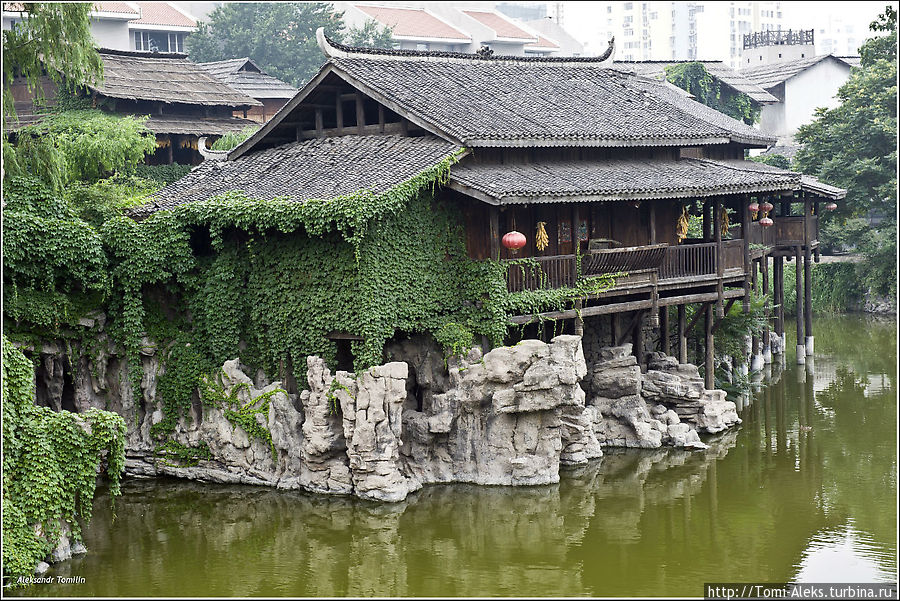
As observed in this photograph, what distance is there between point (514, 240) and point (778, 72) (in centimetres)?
3305

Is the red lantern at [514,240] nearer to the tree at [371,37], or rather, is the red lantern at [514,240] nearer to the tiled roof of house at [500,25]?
the tree at [371,37]

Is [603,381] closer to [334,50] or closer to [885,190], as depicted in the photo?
[334,50]

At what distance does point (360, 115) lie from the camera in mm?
20141

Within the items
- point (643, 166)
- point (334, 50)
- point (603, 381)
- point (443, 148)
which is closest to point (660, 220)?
point (643, 166)

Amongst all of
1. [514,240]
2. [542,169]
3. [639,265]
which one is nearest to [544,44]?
[639,265]

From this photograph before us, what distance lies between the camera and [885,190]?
3145 cm

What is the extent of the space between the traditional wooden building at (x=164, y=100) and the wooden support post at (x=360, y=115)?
8.82 m

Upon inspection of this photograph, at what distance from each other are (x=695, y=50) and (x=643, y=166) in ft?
190

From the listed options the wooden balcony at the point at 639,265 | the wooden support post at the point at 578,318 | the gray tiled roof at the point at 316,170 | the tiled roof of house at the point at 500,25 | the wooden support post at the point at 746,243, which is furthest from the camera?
the tiled roof of house at the point at 500,25

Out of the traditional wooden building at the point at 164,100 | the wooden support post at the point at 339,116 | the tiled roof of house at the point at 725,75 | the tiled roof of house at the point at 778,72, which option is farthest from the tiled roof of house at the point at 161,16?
the wooden support post at the point at 339,116

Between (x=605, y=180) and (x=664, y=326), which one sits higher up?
(x=605, y=180)

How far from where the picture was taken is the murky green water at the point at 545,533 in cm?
1416

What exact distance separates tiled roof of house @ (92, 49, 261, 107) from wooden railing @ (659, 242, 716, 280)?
13653mm

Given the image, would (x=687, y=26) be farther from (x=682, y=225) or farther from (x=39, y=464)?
(x=39, y=464)
